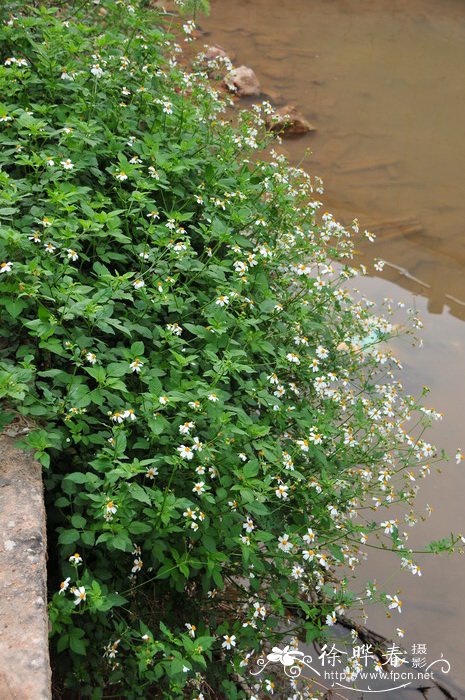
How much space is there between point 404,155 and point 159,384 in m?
6.29

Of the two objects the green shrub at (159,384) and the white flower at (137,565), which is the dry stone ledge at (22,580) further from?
the white flower at (137,565)

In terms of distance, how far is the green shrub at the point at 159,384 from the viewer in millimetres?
2467

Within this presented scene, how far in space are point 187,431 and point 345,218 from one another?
15.4 ft

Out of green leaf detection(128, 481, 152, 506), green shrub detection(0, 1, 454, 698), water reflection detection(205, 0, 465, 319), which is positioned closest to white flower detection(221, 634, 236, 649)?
green shrub detection(0, 1, 454, 698)

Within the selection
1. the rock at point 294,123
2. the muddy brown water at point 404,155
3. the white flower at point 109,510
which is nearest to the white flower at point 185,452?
the white flower at point 109,510

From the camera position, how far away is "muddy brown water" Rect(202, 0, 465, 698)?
4.01 metres

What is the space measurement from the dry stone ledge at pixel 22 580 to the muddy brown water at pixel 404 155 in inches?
76.0

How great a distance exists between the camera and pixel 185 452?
245cm

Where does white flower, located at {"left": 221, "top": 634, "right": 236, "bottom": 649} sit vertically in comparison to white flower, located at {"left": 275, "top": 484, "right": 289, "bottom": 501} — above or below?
below

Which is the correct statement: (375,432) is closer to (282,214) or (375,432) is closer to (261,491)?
(261,491)

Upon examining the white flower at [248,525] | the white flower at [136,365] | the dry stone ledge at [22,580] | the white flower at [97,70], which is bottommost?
the white flower at [248,525]

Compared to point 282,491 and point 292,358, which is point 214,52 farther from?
point 282,491

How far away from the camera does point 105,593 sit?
237 centimetres

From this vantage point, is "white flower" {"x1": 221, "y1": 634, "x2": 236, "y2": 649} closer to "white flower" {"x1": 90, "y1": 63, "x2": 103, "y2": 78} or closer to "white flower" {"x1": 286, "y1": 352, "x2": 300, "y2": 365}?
"white flower" {"x1": 286, "y1": 352, "x2": 300, "y2": 365}
